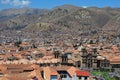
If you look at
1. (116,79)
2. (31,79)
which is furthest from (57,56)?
(31,79)

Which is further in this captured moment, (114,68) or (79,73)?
(114,68)

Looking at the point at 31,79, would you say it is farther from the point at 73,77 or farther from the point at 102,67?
Answer: the point at 102,67

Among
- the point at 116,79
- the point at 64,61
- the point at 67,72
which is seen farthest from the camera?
the point at 64,61

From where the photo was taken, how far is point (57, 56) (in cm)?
10806

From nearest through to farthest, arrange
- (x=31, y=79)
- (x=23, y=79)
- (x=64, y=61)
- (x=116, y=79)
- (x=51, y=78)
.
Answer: (x=23, y=79) < (x=31, y=79) < (x=51, y=78) < (x=116, y=79) < (x=64, y=61)

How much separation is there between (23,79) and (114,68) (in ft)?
183

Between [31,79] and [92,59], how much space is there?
161ft

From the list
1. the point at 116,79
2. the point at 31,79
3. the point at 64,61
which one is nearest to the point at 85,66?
the point at 64,61

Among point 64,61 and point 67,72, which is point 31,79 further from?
point 64,61

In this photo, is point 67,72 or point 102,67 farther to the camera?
point 102,67

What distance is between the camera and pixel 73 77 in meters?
68.8

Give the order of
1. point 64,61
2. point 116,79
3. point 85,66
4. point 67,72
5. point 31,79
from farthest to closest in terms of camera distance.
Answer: point 85,66
point 64,61
point 116,79
point 67,72
point 31,79

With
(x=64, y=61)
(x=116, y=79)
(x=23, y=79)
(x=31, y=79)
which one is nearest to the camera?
(x=23, y=79)

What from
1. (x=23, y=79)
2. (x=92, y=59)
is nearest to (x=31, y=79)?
(x=23, y=79)
